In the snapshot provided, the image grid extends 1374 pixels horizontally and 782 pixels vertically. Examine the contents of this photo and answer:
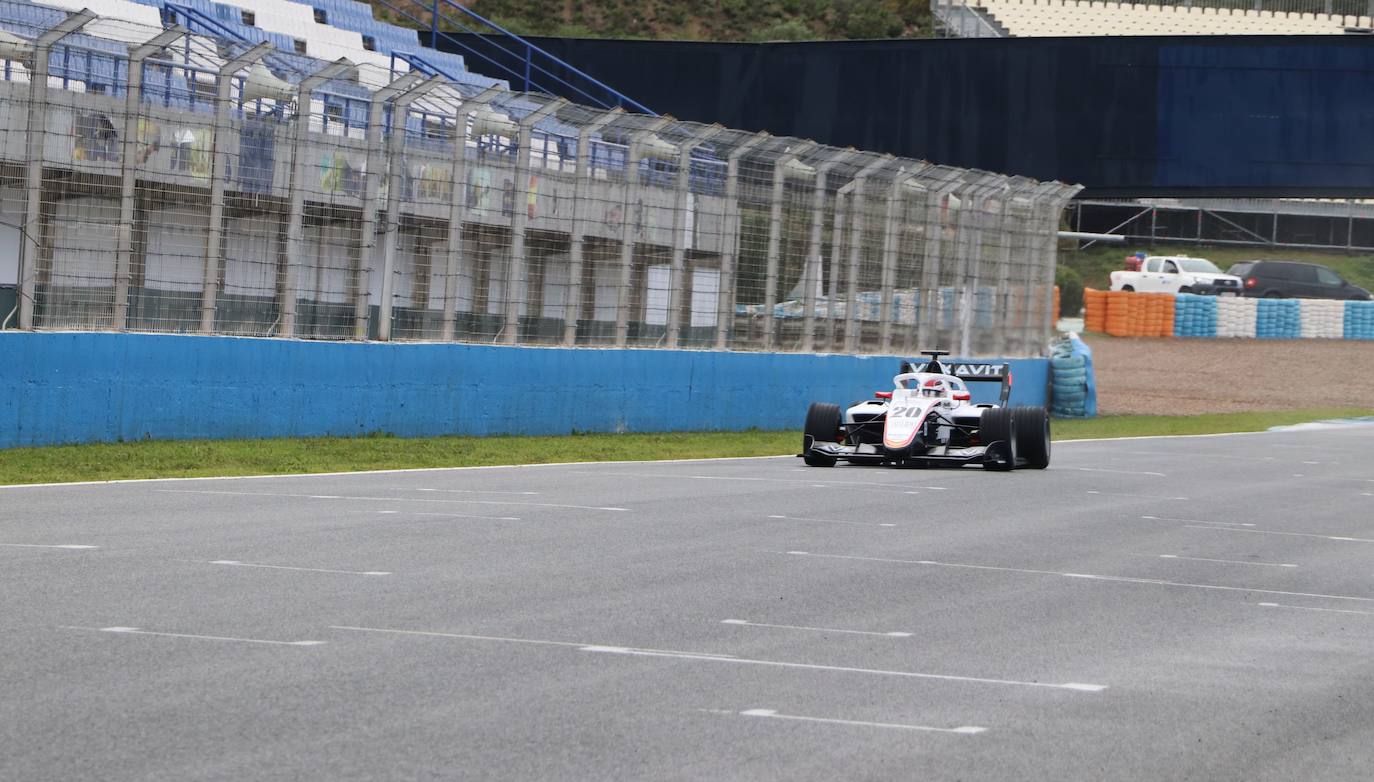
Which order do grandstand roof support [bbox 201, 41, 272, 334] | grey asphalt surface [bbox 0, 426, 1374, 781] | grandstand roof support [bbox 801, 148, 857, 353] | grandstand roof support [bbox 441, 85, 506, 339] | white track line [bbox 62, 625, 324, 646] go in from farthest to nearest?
grandstand roof support [bbox 801, 148, 857, 353] → grandstand roof support [bbox 441, 85, 506, 339] → grandstand roof support [bbox 201, 41, 272, 334] → white track line [bbox 62, 625, 324, 646] → grey asphalt surface [bbox 0, 426, 1374, 781]

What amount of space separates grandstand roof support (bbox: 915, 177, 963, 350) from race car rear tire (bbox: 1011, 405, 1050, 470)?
29.8ft

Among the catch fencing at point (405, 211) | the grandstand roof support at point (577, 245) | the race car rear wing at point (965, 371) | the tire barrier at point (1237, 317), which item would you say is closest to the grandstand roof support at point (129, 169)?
the catch fencing at point (405, 211)

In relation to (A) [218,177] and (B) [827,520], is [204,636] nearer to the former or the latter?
(B) [827,520]

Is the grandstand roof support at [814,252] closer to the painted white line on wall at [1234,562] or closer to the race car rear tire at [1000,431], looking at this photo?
the race car rear tire at [1000,431]

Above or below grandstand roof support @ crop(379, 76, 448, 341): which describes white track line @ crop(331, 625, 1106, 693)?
below

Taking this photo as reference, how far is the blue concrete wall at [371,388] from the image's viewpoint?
15086mm

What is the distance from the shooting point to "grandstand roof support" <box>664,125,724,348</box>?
21.5 m

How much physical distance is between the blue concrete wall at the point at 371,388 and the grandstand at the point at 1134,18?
40.2 m

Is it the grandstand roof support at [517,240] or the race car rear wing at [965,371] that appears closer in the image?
the race car rear wing at [965,371]

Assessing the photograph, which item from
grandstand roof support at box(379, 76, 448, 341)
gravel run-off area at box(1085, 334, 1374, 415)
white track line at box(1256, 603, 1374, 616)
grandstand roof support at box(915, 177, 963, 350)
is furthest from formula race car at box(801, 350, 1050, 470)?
gravel run-off area at box(1085, 334, 1374, 415)

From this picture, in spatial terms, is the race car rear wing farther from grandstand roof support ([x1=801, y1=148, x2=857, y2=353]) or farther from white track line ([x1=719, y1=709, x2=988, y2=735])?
white track line ([x1=719, y1=709, x2=988, y2=735])

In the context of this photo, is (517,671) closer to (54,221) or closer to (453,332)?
(54,221)

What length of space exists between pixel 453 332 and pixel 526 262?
4.62ft

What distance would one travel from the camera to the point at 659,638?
7.41 meters
